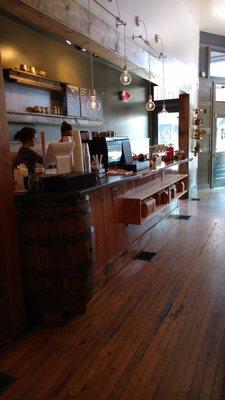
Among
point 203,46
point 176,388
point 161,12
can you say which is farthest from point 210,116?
point 176,388

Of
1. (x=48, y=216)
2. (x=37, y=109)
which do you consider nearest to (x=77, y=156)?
(x=48, y=216)

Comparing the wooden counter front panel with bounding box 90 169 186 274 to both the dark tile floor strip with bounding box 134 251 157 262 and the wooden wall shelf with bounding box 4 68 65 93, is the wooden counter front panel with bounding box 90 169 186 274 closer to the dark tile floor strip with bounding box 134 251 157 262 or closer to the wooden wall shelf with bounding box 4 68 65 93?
the dark tile floor strip with bounding box 134 251 157 262

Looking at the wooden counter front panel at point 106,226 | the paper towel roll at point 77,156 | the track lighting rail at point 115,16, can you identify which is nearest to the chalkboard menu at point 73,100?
the track lighting rail at point 115,16

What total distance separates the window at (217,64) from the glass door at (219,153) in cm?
123

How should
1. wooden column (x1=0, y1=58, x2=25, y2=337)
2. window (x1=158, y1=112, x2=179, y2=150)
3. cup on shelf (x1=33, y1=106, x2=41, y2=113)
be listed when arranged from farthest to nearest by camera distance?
window (x1=158, y1=112, x2=179, y2=150) < cup on shelf (x1=33, y1=106, x2=41, y2=113) < wooden column (x1=0, y1=58, x2=25, y2=337)

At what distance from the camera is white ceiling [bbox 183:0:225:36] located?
6.64m

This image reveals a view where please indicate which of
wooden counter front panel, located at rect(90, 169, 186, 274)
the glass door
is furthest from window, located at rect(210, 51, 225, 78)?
wooden counter front panel, located at rect(90, 169, 186, 274)

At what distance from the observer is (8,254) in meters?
2.34

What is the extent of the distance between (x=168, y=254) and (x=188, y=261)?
1.07 feet

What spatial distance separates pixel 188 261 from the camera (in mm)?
A: 3875

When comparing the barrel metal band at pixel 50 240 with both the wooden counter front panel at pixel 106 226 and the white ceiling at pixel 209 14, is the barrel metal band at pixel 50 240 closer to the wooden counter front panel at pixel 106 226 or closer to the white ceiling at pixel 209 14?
the wooden counter front panel at pixel 106 226

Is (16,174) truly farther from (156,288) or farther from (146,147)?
(146,147)

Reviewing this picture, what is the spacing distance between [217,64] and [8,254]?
9.04 meters

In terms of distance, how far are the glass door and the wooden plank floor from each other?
651 cm
